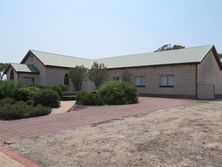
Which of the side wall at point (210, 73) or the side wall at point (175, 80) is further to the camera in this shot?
the side wall at point (210, 73)

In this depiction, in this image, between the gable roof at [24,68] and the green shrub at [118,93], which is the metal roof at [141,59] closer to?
the gable roof at [24,68]

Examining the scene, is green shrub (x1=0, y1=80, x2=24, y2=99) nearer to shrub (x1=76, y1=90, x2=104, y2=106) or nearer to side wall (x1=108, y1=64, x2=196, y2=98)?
shrub (x1=76, y1=90, x2=104, y2=106)

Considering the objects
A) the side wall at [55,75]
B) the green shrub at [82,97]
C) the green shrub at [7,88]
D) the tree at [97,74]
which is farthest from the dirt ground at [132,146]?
the side wall at [55,75]

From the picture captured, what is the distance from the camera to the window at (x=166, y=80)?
103 ft

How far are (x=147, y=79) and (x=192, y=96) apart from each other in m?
5.99

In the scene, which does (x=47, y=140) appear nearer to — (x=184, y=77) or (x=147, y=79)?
(x=184, y=77)

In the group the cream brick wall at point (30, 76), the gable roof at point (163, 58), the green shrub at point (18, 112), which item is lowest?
the green shrub at point (18, 112)

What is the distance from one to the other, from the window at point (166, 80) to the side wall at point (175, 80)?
34cm

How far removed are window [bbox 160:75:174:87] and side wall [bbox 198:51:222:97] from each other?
117 inches

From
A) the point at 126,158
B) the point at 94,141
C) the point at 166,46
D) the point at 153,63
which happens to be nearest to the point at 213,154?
the point at 126,158

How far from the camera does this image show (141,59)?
36.8 metres

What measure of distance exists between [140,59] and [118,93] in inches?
622

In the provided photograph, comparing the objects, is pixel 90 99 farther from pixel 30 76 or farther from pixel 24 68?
pixel 24 68

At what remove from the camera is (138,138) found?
9453 mm
